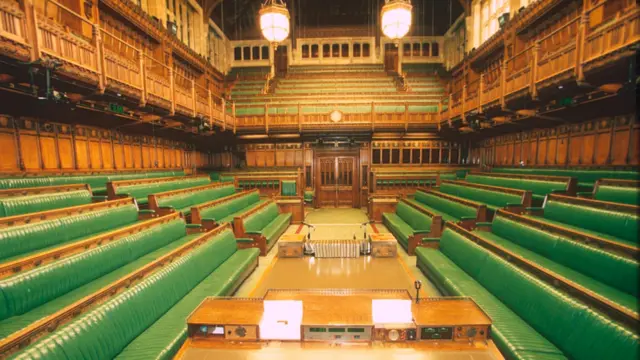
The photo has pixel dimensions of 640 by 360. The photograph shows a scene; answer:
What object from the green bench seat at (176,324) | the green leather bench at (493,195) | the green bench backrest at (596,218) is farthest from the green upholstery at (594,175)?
the green bench seat at (176,324)

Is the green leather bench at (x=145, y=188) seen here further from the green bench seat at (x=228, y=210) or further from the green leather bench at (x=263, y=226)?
the green leather bench at (x=263, y=226)

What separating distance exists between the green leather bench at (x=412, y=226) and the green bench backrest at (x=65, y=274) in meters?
4.48

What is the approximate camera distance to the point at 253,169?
11.1m

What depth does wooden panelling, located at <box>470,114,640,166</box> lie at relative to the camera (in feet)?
17.4

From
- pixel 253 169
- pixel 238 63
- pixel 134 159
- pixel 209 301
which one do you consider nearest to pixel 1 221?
pixel 209 301

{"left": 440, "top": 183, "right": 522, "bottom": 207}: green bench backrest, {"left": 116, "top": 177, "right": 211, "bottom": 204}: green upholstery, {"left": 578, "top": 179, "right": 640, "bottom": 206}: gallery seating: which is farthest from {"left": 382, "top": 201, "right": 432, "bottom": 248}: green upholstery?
{"left": 116, "top": 177, "right": 211, "bottom": 204}: green upholstery

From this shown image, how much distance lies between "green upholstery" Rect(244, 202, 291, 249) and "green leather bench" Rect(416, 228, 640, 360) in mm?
3534

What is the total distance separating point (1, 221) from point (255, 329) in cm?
300

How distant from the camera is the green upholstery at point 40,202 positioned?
3.18 metres

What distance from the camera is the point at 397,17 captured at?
4.31 metres

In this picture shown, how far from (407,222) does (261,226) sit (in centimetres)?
365

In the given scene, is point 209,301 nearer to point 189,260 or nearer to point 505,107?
point 189,260

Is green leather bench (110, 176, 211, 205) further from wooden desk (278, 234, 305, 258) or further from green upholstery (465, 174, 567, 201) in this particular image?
green upholstery (465, 174, 567, 201)

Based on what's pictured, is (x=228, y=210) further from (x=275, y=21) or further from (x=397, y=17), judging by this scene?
(x=397, y=17)
